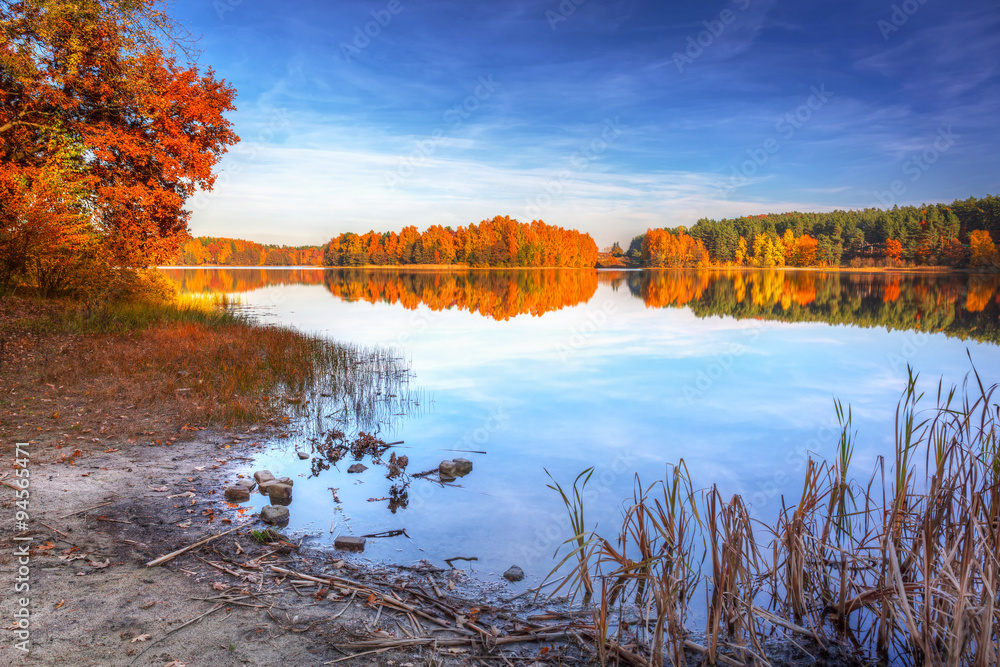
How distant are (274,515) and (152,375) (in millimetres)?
8062

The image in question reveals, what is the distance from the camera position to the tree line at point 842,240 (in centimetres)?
9444

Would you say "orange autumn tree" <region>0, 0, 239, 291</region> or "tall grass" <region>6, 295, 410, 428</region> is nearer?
"tall grass" <region>6, 295, 410, 428</region>

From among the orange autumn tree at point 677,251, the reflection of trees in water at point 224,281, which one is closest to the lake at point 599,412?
the reflection of trees in water at point 224,281

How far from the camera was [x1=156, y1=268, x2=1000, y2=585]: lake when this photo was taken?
682 cm

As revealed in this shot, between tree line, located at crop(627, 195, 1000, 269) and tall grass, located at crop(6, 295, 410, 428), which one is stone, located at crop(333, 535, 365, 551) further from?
tree line, located at crop(627, 195, 1000, 269)

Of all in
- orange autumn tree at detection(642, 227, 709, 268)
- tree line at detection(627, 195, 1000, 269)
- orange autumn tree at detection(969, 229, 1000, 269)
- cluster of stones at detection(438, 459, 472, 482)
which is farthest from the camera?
orange autumn tree at detection(642, 227, 709, 268)

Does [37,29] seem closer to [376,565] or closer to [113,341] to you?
[113,341]

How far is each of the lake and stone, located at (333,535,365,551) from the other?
19 centimetres

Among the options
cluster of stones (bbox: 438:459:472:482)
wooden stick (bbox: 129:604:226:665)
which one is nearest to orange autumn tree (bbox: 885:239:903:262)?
cluster of stones (bbox: 438:459:472:482)

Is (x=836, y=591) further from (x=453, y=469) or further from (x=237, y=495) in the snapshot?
(x=237, y=495)

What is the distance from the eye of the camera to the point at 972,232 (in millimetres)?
89125

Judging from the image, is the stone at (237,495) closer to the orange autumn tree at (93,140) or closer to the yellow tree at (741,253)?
the orange autumn tree at (93,140)

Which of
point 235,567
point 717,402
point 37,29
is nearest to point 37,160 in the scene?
point 37,29

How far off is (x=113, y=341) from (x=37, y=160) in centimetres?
795
